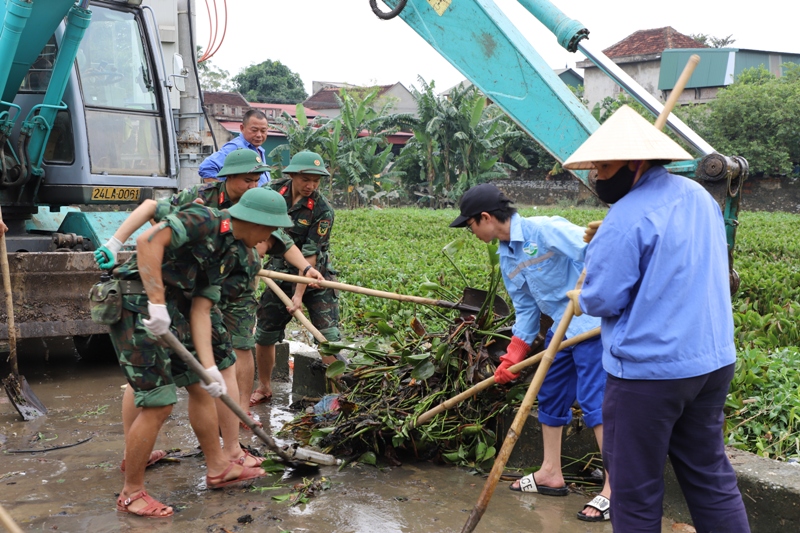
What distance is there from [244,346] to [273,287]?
588mm

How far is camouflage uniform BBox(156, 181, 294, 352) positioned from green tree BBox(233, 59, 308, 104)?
4692 centimetres

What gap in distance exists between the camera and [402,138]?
123ft

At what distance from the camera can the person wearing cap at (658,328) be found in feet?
8.30

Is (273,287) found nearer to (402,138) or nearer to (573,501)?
(573,501)

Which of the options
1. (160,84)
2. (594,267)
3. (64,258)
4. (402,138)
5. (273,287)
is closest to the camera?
(594,267)

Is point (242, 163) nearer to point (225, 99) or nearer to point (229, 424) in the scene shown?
point (229, 424)

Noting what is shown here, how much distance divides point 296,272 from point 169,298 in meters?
1.82

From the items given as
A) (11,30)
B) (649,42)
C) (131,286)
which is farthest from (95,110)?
(649,42)

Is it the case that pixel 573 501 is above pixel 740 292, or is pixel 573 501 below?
below

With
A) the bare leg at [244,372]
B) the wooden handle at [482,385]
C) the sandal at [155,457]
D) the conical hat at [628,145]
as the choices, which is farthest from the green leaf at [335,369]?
the conical hat at [628,145]

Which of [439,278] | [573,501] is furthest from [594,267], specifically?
[439,278]

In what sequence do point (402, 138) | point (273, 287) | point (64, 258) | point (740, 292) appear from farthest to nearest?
point (402, 138)
point (740, 292)
point (64, 258)
point (273, 287)

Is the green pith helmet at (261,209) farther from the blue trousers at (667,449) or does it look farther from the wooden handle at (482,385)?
the blue trousers at (667,449)

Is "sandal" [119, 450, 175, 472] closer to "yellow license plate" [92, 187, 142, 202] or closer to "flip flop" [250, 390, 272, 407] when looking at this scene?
"flip flop" [250, 390, 272, 407]
